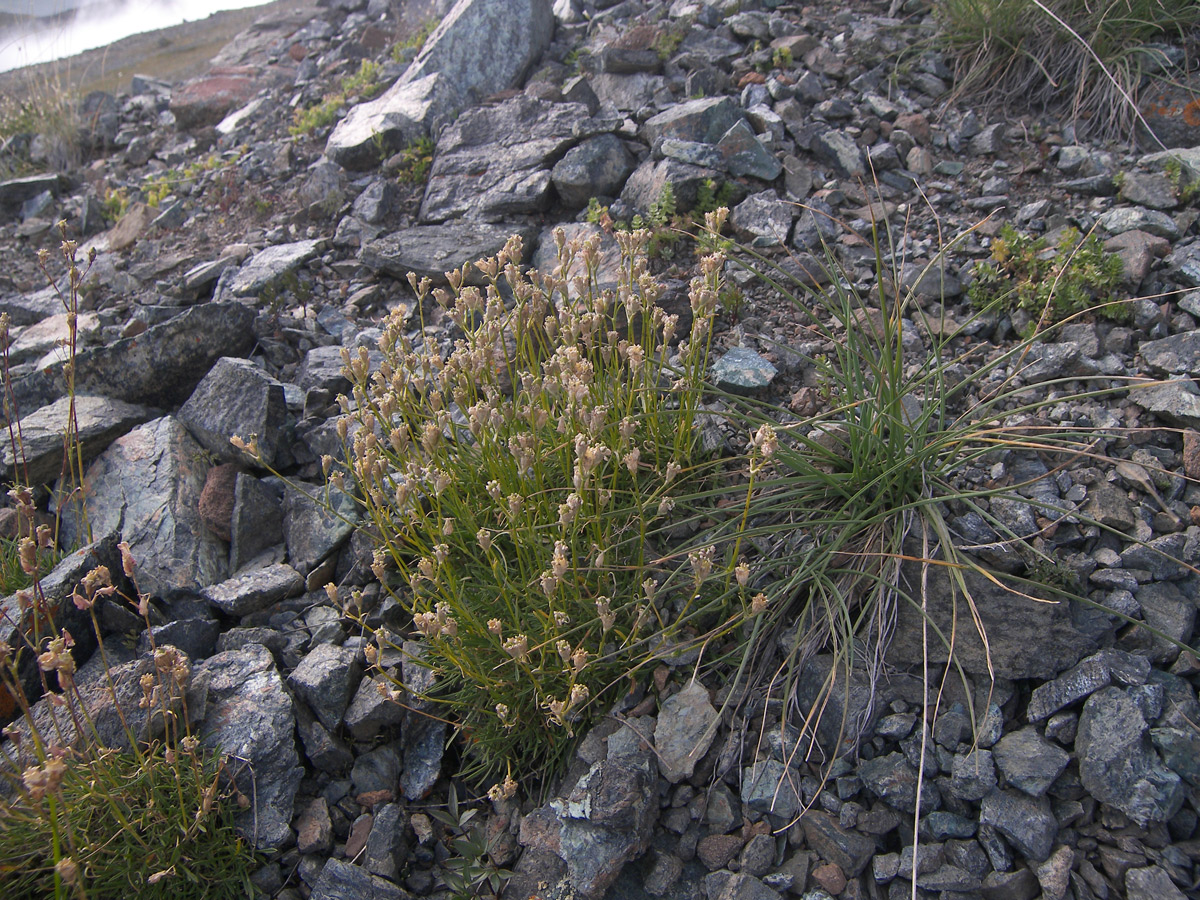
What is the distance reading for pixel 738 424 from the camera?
3.42m

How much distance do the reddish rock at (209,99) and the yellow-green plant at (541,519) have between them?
7872 millimetres

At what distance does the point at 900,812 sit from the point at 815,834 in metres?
0.30

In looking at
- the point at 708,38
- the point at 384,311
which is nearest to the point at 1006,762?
the point at 384,311

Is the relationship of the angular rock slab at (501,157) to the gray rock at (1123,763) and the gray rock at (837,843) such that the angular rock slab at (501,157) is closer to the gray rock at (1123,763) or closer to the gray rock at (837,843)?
the gray rock at (837,843)

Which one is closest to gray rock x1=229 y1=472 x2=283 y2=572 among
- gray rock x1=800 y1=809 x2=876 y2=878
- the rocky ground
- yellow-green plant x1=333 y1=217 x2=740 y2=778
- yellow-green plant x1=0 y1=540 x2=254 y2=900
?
the rocky ground

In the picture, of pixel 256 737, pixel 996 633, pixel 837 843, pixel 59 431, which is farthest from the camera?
pixel 59 431

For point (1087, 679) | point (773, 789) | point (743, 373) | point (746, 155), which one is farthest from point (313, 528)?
point (746, 155)

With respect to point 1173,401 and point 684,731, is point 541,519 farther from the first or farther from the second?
point 1173,401

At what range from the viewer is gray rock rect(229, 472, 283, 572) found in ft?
12.3

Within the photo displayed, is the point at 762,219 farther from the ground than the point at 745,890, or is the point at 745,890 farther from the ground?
the point at 762,219

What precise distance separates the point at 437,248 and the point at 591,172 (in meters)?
1.27

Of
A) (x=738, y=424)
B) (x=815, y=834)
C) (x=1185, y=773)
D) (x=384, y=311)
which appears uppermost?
(x=384, y=311)

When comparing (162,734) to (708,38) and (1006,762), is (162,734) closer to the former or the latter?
(1006,762)

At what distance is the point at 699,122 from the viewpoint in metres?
5.29
